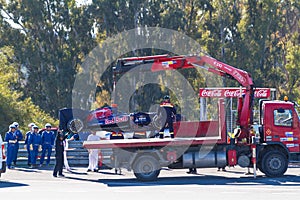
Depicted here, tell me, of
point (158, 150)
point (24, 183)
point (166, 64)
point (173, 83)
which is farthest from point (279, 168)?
point (173, 83)

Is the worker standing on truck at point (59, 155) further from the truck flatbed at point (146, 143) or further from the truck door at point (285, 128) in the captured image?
the truck door at point (285, 128)

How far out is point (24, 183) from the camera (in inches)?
714

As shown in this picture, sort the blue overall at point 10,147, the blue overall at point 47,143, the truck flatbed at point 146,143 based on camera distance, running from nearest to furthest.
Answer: the truck flatbed at point 146,143
the blue overall at point 10,147
the blue overall at point 47,143

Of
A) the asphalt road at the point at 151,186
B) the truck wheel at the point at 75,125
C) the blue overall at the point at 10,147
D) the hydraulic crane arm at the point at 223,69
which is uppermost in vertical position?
the hydraulic crane arm at the point at 223,69

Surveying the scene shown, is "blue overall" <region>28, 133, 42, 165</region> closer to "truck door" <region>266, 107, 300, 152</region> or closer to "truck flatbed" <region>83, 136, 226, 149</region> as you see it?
"truck flatbed" <region>83, 136, 226, 149</region>

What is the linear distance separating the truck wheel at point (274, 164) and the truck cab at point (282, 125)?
448mm

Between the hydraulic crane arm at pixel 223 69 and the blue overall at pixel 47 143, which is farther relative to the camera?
the blue overall at pixel 47 143

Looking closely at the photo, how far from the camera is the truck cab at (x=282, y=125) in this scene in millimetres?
19469

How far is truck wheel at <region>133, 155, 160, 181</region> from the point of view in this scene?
61.6ft

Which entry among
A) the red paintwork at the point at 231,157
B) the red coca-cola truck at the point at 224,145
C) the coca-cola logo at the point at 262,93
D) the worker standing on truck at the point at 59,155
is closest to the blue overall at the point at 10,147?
the worker standing on truck at the point at 59,155

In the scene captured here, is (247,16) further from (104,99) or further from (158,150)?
(158,150)

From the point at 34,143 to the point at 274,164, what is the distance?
9.37 m

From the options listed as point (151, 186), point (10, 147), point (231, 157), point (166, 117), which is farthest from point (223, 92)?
point (151, 186)

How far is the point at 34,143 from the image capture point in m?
24.0
